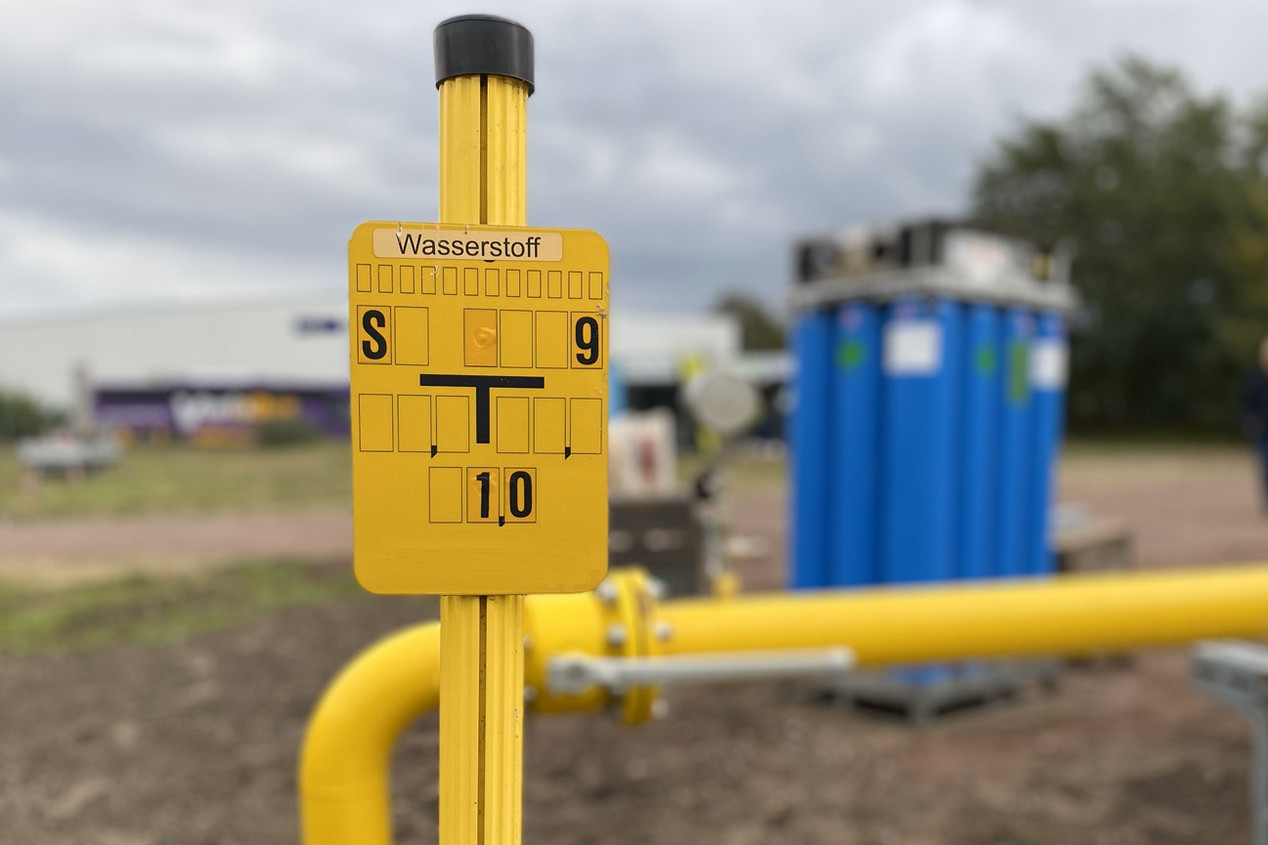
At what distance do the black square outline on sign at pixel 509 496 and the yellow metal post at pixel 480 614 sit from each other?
0.33ft

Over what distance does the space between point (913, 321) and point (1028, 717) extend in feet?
5.93

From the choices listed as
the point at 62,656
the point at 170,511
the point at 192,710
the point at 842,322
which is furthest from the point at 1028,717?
the point at 170,511

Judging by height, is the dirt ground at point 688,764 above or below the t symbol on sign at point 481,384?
below

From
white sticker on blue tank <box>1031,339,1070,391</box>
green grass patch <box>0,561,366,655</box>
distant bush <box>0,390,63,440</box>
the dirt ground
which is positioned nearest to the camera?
the dirt ground

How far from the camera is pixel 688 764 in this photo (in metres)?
3.62

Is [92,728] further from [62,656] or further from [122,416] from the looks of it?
[122,416]

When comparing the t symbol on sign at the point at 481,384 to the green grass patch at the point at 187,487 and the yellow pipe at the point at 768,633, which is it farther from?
the green grass patch at the point at 187,487

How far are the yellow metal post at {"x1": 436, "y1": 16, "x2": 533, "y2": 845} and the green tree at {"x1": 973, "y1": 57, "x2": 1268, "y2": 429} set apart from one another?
30385mm

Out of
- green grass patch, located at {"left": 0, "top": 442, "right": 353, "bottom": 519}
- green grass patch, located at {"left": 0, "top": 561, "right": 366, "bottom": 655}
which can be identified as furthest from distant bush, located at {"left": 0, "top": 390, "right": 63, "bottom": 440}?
green grass patch, located at {"left": 0, "top": 561, "right": 366, "bottom": 655}

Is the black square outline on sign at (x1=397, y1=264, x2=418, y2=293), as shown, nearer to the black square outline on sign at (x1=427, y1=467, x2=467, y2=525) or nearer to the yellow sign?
the yellow sign

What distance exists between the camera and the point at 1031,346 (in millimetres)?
4273

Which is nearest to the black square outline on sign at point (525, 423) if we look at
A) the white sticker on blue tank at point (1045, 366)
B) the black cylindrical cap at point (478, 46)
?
the black cylindrical cap at point (478, 46)

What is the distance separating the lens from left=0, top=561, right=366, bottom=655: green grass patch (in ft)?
17.6

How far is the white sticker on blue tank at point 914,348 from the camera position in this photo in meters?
3.83
